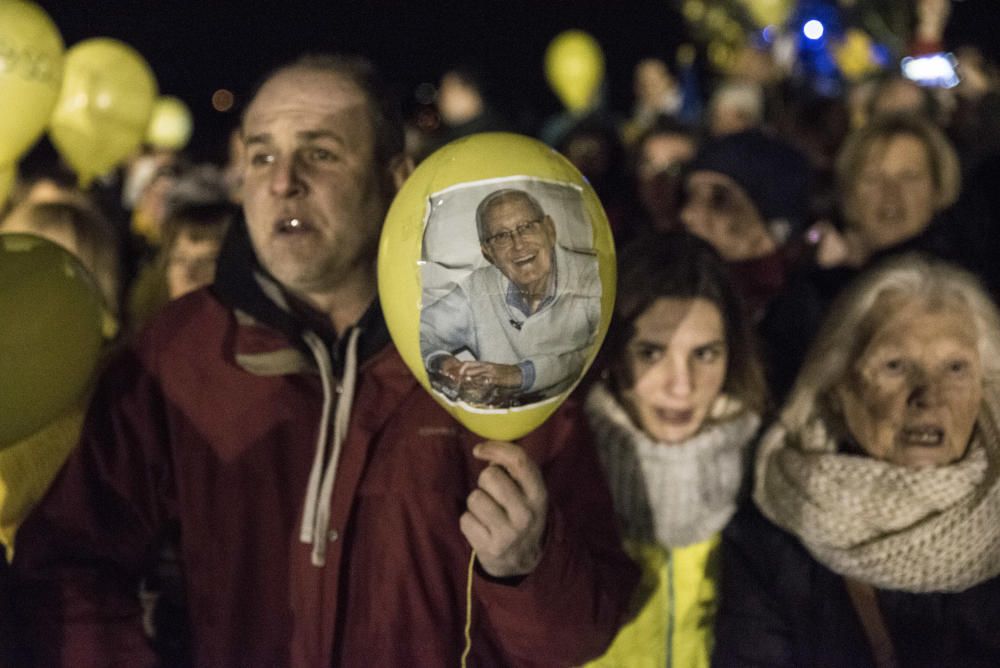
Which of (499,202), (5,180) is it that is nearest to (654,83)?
(5,180)

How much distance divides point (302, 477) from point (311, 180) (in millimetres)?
567

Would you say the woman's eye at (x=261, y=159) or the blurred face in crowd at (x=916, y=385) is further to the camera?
the blurred face in crowd at (x=916, y=385)

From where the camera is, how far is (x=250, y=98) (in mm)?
1967

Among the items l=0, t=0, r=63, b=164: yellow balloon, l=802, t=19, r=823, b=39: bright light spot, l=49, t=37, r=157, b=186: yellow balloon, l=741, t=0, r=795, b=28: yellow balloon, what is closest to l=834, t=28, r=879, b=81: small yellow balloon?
l=802, t=19, r=823, b=39: bright light spot

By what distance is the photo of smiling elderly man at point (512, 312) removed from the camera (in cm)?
148

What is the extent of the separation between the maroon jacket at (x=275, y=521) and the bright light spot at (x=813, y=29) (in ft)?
Result: 26.2

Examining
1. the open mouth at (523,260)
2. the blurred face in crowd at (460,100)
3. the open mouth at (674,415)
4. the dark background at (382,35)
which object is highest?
the dark background at (382,35)

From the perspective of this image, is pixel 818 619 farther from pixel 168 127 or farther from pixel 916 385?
pixel 168 127

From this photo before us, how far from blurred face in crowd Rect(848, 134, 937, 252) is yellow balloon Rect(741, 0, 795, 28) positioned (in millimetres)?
4955

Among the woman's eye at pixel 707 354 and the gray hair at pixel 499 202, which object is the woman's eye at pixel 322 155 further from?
the woman's eye at pixel 707 354

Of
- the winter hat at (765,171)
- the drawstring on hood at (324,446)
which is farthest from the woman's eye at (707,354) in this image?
the winter hat at (765,171)

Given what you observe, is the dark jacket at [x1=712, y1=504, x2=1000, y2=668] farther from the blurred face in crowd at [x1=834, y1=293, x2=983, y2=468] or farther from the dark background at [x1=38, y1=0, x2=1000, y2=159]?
the dark background at [x1=38, y1=0, x2=1000, y2=159]

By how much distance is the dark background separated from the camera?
1728cm

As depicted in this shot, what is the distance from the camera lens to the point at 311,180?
5.88 ft
